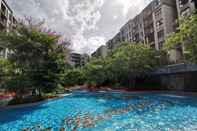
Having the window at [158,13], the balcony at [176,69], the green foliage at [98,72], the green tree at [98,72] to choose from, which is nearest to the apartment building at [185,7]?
the window at [158,13]

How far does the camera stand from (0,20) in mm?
28438

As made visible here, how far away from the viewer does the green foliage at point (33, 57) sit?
645 inches

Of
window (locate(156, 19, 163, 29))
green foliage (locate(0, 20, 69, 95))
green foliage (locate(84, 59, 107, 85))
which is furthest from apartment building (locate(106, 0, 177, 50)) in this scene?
green foliage (locate(0, 20, 69, 95))

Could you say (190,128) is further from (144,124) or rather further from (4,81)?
(4,81)

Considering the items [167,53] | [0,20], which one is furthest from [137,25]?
[0,20]

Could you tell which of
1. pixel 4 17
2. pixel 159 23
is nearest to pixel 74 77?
pixel 4 17

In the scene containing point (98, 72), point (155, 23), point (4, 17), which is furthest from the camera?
point (155, 23)

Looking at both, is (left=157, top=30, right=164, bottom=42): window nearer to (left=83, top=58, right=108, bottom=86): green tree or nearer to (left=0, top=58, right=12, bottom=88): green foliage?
(left=83, top=58, right=108, bottom=86): green tree

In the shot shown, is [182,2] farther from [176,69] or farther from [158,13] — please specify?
[176,69]

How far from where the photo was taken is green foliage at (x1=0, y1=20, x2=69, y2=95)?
16375 millimetres

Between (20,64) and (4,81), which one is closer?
(4,81)

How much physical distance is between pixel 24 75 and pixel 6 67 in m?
2.73

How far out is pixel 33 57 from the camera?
56.9 ft

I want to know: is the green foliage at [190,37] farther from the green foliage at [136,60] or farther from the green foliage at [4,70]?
the green foliage at [4,70]
